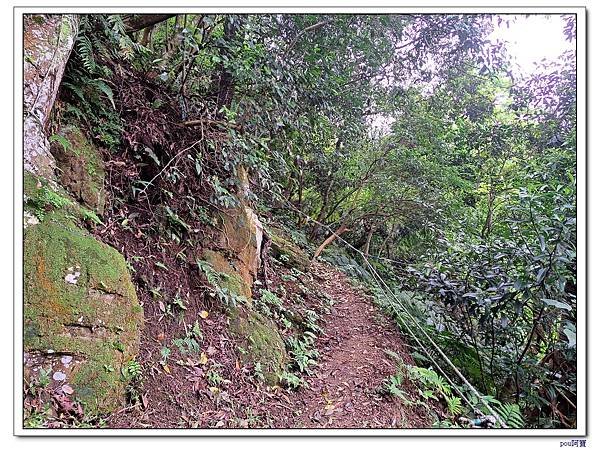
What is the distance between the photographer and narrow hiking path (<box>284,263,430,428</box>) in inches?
78.7

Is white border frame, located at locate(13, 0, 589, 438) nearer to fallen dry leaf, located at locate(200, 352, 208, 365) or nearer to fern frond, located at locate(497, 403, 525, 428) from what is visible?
fern frond, located at locate(497, 403, 525, 428)

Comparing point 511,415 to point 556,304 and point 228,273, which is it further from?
point 228,273

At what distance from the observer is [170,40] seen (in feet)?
7.43

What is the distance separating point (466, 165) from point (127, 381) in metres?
3.07

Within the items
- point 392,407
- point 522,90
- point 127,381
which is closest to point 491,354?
point 392,407

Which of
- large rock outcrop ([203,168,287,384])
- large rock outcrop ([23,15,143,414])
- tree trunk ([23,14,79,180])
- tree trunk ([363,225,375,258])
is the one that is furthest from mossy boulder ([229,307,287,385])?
tree trunk ([363,225,375,258])

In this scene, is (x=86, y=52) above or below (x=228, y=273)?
above

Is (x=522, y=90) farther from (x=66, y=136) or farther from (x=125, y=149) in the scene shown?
(x=66, y=136)

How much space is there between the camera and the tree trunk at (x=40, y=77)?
71.6 inches

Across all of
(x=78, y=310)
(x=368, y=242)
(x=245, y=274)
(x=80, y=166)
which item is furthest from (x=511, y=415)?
(x=80, y=166)

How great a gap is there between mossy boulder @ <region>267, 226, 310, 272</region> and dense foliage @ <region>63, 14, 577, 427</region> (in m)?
0.51

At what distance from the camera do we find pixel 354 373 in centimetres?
244

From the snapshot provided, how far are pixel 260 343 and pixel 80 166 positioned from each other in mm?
1492

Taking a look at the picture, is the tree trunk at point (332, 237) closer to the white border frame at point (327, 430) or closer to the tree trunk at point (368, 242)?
the tree trunk at point (368, 242)
